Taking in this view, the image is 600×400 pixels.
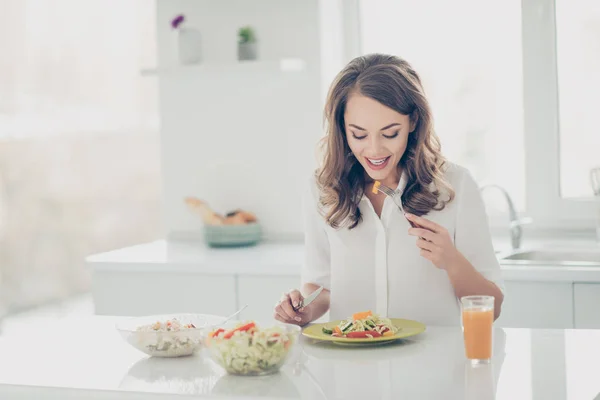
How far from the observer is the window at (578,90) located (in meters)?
3.65

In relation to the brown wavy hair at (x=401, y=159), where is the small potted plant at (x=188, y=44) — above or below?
above

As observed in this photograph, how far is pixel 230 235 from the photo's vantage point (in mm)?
3818

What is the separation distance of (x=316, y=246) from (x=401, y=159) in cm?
34

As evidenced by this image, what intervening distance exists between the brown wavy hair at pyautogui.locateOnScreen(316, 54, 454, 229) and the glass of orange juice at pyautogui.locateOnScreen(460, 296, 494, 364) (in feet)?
1.87

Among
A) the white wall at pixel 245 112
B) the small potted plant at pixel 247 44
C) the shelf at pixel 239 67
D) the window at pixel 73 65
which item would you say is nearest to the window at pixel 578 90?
the white wall at pixel 245 112

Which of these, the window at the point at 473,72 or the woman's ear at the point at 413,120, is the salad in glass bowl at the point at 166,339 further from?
the window at the point at 473,72

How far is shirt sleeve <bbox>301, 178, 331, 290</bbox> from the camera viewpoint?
249cm

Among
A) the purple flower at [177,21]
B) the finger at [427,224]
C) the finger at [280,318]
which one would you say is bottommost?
the finger at [280,318]

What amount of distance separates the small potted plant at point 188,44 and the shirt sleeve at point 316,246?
1.64 m

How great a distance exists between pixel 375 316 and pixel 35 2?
3678mm

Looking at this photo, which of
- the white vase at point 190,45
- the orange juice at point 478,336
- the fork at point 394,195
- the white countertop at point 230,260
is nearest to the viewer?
the orange juice at point 478,336

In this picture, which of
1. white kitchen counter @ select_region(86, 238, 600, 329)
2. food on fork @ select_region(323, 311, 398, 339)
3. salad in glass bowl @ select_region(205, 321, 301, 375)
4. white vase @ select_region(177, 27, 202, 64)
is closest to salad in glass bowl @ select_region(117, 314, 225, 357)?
salad in glass bowl @ select_region(205, 321, 301, 375)

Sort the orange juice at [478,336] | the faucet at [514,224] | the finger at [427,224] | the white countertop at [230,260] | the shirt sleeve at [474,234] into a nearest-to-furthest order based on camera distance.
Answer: the orange juice at [478,336]
the finger at [427,224]
the shirt sleeve at [474,234]
the white countertop at [230,260]
the faucet at [514,224]

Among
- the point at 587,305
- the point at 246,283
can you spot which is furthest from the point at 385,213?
the point at 246,283
